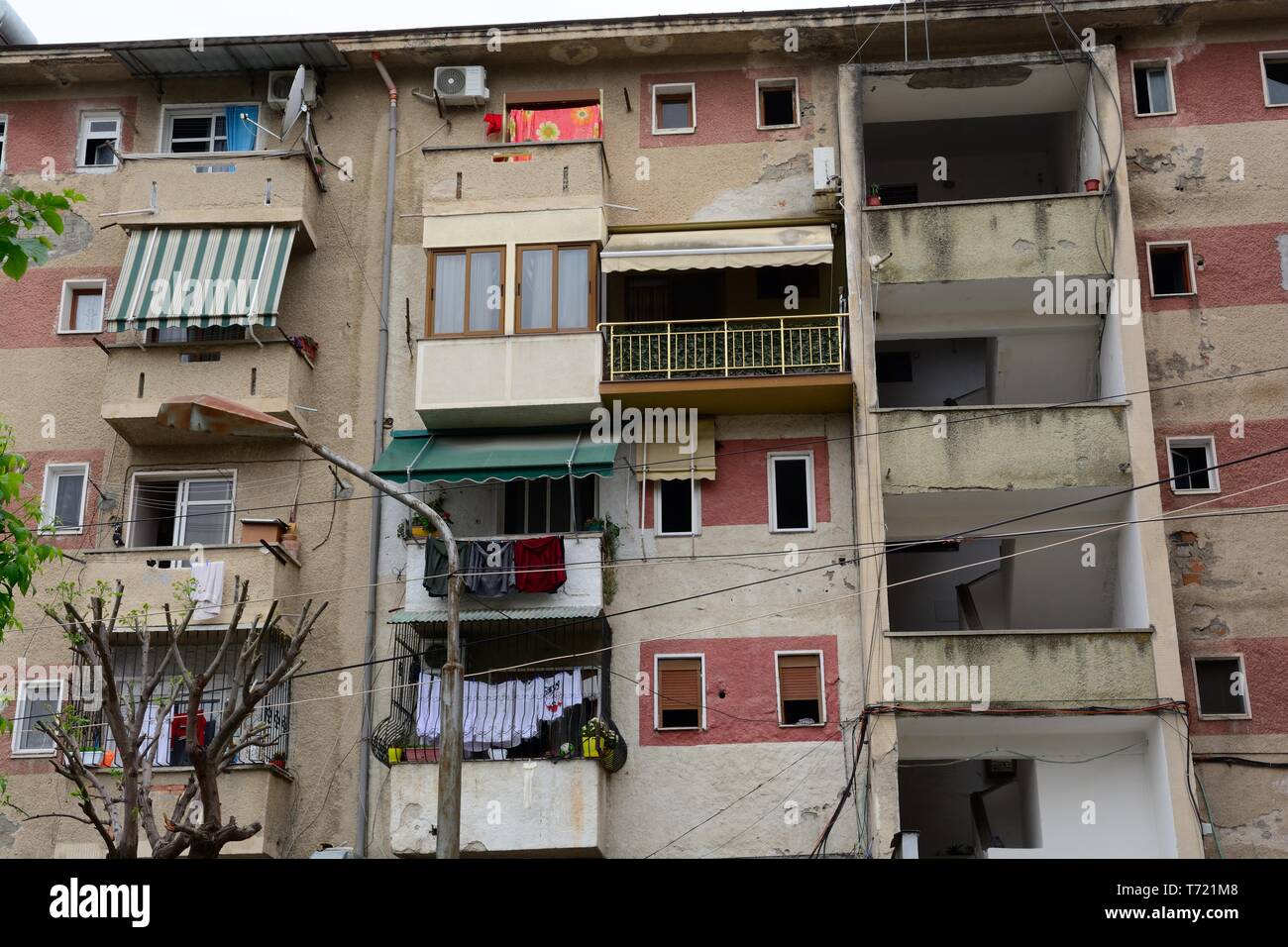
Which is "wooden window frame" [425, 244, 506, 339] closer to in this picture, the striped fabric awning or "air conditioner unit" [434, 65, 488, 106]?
the striped fabric awning

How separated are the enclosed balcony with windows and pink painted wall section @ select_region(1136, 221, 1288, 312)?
5.45m

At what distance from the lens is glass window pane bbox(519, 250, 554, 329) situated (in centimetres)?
2578

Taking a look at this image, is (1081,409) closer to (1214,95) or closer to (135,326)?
(1214,95)

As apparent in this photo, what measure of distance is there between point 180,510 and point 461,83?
9183mm

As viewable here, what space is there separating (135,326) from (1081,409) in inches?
627

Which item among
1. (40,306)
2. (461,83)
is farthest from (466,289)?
(40,306)

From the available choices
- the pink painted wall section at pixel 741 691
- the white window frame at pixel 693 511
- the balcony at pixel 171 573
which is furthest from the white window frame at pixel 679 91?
the balcony at pixel 171 573

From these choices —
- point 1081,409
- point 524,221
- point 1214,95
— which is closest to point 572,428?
point 524,221

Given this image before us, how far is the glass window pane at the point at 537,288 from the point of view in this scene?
25.8 m

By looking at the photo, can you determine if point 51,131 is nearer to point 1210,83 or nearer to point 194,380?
point 194,380

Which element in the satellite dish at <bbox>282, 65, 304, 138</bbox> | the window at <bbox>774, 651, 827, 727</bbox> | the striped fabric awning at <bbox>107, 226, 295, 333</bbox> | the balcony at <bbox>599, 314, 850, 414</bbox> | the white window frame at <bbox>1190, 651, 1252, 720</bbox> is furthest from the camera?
the satellite dish at <bbox>282, 65, 304, 138</bbox>

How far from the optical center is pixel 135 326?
2597 cm

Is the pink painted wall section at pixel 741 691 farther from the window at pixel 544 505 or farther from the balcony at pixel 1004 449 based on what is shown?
the balcony at pixel 1004 449

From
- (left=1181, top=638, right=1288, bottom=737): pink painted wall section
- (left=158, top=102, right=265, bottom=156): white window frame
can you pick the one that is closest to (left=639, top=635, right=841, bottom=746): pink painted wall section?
(left=1181, top=638, right=1288, bottom=737): pink painted wall section
